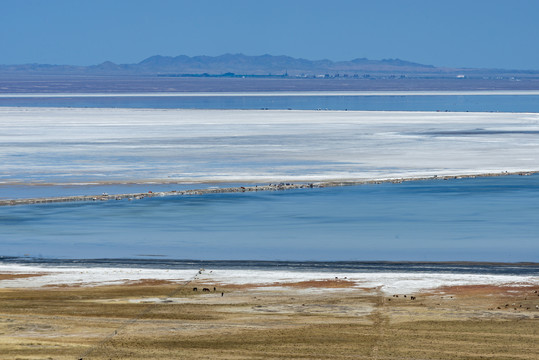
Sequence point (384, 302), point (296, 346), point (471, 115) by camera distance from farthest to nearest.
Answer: point (471, 115) → point (384, 302) → point (296, 346)

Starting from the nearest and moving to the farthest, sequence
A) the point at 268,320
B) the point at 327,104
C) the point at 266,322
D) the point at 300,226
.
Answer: the point at 266,322
the point at 268,320
the point at 300,226
the point at 327,104

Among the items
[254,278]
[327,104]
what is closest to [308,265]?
[254,278]

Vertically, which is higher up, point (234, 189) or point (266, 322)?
point (266, 322)

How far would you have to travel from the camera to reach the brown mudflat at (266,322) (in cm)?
1293

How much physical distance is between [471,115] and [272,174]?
41523 mm

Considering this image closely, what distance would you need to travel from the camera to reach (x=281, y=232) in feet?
77.0

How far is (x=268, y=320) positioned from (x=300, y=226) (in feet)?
32.5

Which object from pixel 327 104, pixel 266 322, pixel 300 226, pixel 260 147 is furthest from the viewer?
pixel 327 104

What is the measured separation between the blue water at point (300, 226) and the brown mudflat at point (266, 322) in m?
3.90

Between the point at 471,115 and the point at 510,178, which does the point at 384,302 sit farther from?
the point at 471,115

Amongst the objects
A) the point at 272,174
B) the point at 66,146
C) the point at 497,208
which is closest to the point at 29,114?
the point at 66,146

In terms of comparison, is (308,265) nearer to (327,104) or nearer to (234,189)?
(234,189)

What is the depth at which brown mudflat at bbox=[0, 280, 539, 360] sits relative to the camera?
12.9 meters

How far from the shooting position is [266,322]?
47.1 ft
